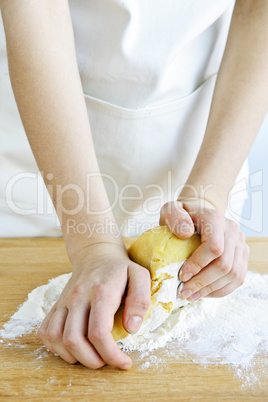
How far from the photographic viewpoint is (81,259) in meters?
0.77

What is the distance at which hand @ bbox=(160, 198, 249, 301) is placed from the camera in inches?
31.6

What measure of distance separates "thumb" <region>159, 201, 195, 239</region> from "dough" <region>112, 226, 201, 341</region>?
0.01 m

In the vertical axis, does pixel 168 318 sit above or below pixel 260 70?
below

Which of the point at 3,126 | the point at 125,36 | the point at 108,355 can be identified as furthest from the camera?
the point at 3,126

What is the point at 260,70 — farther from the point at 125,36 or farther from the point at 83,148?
the point at 83,148

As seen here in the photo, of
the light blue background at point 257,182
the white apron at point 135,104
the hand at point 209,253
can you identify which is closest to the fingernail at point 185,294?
the hand at point 209,253

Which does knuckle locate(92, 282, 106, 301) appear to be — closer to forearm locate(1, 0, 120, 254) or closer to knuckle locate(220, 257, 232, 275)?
forearm locate(1, 0, 120, 254)

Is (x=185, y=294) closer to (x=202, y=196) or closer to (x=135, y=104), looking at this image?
(x=202, y=196)

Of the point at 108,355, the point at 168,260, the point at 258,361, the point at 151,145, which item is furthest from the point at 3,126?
the point at 258,361

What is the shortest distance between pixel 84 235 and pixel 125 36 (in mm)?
489

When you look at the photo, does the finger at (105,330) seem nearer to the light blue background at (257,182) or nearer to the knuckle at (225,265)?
the knuckle at (225,265)

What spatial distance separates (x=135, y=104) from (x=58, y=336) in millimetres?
621

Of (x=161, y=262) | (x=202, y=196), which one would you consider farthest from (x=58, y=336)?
(x=202, y=196)

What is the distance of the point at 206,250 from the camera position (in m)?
0.80
